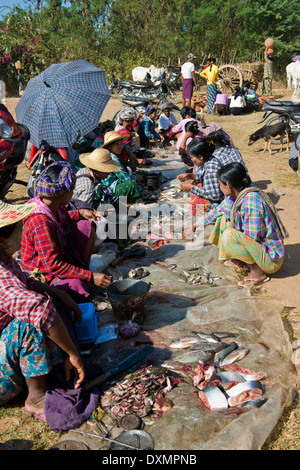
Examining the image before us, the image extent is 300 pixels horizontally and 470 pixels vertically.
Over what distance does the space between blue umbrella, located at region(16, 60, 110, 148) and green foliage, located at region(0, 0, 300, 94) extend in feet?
47.3

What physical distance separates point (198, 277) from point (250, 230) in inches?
25.8

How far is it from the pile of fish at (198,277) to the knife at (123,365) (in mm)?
1049

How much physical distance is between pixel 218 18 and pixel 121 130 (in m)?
15.9

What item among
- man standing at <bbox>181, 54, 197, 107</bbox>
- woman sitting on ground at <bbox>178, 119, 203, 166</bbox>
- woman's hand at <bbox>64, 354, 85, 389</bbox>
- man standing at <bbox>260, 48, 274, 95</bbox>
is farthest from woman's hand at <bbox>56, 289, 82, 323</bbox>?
man standing at <bbox>260, 48, 274, 95</bbox>

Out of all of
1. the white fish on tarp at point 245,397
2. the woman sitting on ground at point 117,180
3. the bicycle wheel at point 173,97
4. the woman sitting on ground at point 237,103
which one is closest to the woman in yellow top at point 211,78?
the woman sitting on ground at point 237,103

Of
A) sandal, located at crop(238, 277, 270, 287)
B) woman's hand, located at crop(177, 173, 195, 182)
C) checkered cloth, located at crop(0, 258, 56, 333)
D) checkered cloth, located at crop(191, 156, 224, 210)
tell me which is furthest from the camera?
woman's hand, located at crop(177, 173, 195, 182)

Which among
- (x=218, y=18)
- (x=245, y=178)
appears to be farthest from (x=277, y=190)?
(x=218, y=18)

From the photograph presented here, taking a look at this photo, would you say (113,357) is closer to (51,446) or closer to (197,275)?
(51,446)

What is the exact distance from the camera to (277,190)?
233 inches

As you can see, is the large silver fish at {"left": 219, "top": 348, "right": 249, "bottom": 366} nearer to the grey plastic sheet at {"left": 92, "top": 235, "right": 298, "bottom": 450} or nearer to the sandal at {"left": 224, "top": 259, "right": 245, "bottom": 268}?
the grey plastic sheet at {"left": 92, "top": 235, "right": 298, "bottom": 450}

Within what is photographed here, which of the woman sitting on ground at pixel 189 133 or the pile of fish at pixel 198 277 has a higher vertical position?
the woman sitting on ground at pixel 189 133

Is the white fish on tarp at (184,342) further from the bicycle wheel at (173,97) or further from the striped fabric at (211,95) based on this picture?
the bicycle wheel at (173,97)

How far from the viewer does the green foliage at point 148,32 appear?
719 inches

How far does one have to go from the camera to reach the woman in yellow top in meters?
12.1
